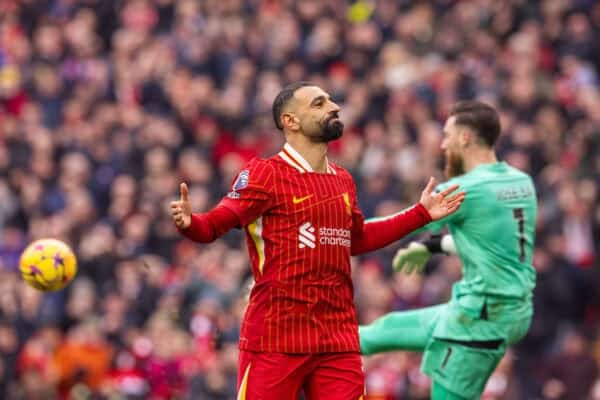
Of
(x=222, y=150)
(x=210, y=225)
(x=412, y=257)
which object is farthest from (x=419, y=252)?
(x=222, y=150)

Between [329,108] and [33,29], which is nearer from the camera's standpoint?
[329,108]

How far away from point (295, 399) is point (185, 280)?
882 cm

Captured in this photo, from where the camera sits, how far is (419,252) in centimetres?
1016

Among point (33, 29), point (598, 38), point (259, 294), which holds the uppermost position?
point (33, 29)

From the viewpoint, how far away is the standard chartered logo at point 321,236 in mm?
8375

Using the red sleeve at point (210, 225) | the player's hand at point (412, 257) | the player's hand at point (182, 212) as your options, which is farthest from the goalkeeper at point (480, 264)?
the player's hand at point (182, 212)

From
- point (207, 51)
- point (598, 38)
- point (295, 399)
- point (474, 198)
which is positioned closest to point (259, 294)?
point (295, 399)

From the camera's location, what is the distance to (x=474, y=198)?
31.3 feet

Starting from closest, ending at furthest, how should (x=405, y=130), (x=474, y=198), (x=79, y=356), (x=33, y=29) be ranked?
(x=474, y=198), (x=79, y=356), (x=405, y=130), (x=33, y=29)

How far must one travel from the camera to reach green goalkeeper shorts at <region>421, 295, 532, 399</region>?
9.58 metres

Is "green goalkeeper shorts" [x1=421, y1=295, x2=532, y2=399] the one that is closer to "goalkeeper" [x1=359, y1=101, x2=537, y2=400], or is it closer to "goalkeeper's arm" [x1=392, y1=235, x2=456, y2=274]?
"goalkeeper" [x1=359, y1=101, x2=537, y2=400]

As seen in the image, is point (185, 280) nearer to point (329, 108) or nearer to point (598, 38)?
point (598, 38)

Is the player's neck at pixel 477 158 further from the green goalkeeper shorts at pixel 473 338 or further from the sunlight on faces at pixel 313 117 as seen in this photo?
the sunlight on faces at pixel 313 117

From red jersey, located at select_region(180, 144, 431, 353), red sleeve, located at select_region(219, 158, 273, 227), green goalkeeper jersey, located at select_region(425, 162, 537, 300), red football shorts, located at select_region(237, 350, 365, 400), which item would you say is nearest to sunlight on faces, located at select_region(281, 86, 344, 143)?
red jersey, located at select_region(180, 144, 431, 353)
